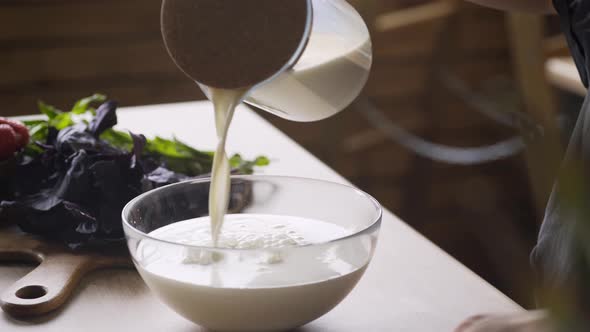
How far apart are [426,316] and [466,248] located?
9.37 ft

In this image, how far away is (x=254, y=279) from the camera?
2.15ft

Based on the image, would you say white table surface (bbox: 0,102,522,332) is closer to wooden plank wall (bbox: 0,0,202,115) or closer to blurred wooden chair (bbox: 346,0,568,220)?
blurred wooden chair (bbox: 346,0,568,220)

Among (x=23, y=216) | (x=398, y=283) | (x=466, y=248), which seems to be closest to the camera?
(x=398, y=283)

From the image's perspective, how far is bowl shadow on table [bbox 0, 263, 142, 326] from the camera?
773 millimetres

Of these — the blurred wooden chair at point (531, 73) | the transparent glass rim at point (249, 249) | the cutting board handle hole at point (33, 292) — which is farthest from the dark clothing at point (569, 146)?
the cutting board handle hole at point (33, 292)

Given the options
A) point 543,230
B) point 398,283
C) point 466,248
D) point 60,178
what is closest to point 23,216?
point 60,178

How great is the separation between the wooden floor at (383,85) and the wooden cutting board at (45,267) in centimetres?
177

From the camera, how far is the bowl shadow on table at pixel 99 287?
30.4 inches

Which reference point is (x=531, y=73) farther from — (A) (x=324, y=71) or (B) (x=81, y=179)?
(B) (x=81, y=179)

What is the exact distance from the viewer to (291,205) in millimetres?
899

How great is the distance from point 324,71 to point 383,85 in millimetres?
2543

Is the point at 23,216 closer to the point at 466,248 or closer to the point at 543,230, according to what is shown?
the point at 543,230

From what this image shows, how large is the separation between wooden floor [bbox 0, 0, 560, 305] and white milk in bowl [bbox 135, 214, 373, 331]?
184cm

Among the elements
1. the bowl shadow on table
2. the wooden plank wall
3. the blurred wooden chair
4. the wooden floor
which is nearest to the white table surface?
the bowl shadow on table
